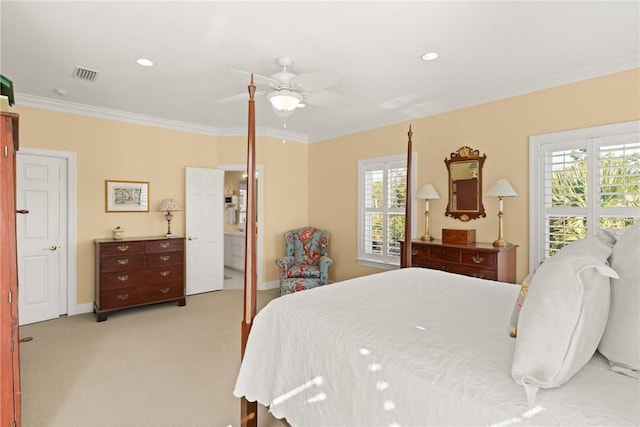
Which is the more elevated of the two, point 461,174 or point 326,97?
point 326,97

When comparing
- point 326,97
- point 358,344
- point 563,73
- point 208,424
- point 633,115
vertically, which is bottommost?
point 208,424

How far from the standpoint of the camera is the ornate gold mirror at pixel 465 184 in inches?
150

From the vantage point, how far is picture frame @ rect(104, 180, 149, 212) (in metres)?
4.50

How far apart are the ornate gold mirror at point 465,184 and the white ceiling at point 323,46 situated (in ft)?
2.03

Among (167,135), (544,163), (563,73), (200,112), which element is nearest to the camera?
(563,73)

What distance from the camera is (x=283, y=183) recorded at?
19.0ft

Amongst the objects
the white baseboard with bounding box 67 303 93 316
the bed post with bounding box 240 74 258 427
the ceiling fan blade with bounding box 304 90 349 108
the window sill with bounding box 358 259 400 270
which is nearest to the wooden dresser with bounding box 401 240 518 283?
the window sill with bounding box 358 259 400 270

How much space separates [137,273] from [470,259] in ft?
13.0

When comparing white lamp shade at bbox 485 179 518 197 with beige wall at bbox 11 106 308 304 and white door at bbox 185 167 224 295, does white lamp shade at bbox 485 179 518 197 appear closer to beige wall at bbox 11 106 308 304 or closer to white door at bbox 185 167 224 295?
beige wall at bbox 11 106 308 304

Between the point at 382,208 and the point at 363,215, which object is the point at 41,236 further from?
the point at 382,208

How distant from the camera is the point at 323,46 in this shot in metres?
2.66

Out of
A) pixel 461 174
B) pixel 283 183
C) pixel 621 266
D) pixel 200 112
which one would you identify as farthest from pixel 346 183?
pixel 621 266

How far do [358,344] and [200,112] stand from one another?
4.05 metres

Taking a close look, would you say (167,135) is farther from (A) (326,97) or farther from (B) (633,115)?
(B) (633,115)
